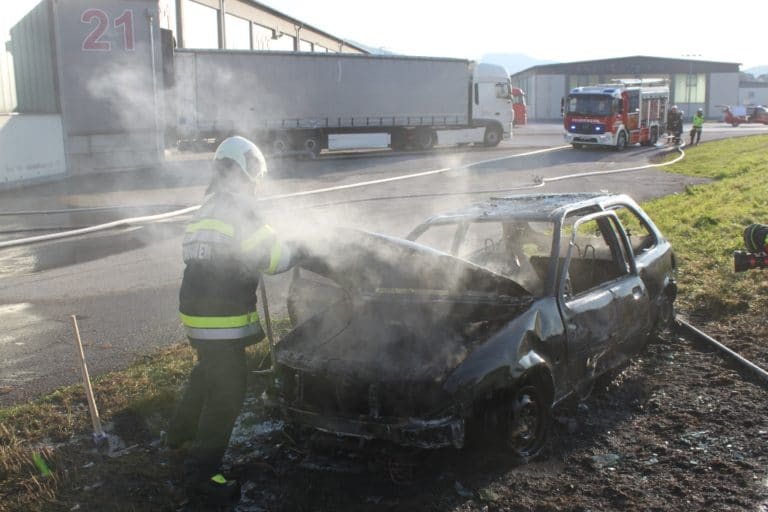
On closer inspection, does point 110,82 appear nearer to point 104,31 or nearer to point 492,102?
point 104,31

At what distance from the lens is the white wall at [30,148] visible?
19.5m

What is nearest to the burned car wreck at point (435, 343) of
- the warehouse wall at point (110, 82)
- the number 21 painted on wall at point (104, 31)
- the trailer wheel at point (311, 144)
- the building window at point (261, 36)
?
the warehouse wall at point (110, 82)

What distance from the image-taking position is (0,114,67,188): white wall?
19.5m

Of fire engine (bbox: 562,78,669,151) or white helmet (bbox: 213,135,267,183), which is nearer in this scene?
white helmet (bbox: 213,135,267,183)

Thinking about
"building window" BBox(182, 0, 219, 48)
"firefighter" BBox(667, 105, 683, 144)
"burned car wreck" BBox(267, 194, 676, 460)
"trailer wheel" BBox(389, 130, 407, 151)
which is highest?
"building window" BBox(182, 0, 219, 48)

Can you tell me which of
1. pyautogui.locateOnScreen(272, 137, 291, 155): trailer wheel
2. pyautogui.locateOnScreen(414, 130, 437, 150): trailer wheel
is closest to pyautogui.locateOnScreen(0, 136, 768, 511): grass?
pyautogui.locateOnScreen(272, 137, 291, 155): trailer wheel

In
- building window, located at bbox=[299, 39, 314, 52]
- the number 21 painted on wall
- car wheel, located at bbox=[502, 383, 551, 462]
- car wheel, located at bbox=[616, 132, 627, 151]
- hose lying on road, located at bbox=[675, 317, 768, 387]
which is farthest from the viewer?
building window, located at bbox=[299, 39, 314, 52]

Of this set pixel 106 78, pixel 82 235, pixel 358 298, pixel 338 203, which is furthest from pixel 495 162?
pixel 358 298

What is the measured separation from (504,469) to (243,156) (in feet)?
7.32

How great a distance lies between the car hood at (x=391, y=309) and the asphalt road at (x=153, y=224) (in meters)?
0.99

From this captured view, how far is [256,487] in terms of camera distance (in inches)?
157

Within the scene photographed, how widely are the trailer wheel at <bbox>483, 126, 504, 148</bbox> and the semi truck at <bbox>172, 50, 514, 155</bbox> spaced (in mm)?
45

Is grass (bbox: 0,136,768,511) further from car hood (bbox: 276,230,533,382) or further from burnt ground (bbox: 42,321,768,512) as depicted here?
car hood (bbox: 276,230,533,382)

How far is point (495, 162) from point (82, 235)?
1512cm
